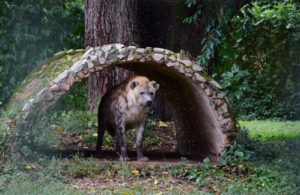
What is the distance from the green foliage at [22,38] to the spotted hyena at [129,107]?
5.85 ft

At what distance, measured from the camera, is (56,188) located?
7.09 metres

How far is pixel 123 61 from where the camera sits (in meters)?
8.25

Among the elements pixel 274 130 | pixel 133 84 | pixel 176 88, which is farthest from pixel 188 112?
pixel 274 130

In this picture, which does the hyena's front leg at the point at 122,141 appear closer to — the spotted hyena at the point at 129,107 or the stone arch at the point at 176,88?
the spotted hyena at the point at 129,107

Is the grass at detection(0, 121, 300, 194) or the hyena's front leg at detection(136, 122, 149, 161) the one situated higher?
the hyena's front leg at detection(136, 122, 149, 161)

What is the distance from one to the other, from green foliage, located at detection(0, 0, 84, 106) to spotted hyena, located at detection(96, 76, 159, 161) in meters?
1.78

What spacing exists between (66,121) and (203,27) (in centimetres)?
319

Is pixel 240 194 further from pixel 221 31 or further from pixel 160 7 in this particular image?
pixel 160 7

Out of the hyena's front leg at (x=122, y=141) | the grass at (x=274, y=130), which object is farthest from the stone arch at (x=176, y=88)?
the grass at (x=274, y=130)

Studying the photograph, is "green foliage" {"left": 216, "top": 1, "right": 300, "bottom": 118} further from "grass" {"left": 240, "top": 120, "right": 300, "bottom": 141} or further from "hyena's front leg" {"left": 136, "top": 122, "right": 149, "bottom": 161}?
"hyena's front leg" {"left": 136, "top": 122, "right": 149, "bottom": 161}

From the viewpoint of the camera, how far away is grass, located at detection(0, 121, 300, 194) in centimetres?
727

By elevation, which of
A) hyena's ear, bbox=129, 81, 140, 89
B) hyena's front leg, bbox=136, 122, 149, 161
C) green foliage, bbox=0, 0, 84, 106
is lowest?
hyena's front leg, bbox=136, 122, 149, 161

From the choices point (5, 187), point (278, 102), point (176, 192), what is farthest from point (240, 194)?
point (278, 102)

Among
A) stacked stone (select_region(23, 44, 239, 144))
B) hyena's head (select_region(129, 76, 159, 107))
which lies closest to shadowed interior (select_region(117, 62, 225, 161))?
stacked stone (select_region(23, 44, 239, 144))
